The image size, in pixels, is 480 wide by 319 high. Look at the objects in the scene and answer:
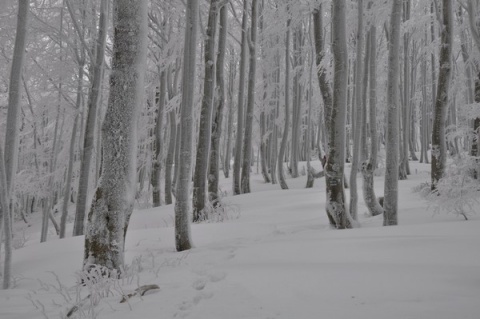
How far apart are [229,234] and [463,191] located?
3.03 meters

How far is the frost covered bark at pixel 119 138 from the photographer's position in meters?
3.31

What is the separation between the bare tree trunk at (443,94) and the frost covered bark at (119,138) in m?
5.93

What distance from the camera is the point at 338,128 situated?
15.9ft

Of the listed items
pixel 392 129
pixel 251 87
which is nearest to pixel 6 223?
pixel 392 129

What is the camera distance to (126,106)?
3.36 meters

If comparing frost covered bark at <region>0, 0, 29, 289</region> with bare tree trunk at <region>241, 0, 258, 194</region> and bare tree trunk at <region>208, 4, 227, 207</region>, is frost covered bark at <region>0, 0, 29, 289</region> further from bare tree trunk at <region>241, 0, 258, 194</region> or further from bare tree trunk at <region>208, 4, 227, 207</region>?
bare tree trunk at <region>241, 0, 258, 194</region>

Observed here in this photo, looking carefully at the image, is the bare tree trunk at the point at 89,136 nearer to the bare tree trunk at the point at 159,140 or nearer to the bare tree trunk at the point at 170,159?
the bare tree trunk at the point at 159,140

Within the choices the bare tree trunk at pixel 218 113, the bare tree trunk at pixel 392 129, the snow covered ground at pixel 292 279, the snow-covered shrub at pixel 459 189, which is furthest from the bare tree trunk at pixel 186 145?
the snow-covered shrub at pixel 459 189

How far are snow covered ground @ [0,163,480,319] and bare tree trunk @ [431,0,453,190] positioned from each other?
2.55 meters

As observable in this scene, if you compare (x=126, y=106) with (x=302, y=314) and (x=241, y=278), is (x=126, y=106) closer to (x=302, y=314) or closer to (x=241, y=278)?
(x=241, y=278)

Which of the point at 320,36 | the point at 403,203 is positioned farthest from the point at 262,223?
the point at 320,36

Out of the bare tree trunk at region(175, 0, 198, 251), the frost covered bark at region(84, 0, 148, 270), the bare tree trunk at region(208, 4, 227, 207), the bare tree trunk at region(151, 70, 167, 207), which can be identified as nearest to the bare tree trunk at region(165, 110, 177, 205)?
the bare tree trunk at region(151, 70, 167, 207)

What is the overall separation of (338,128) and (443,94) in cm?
342

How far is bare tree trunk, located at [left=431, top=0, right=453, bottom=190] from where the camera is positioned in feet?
22.3
